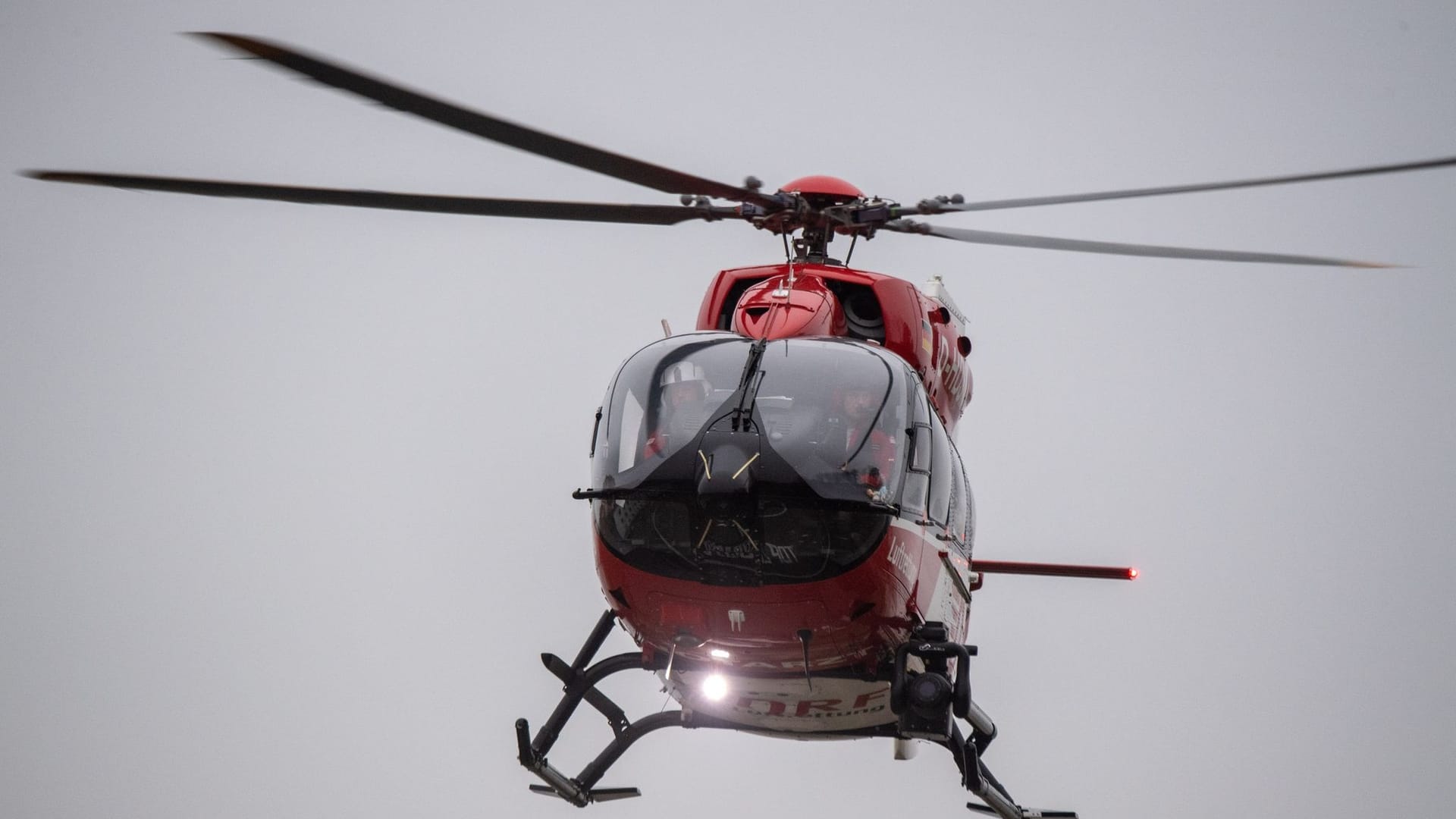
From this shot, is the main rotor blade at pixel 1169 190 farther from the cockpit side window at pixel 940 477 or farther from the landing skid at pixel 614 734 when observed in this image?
the landing skid at pixel 614 734

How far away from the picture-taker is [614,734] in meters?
9.77

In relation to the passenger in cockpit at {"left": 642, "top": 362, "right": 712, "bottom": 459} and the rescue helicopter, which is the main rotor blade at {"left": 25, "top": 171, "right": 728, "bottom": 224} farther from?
the passenger in cockpit at {"left": 642, "top": 362, "right": 712, "bottom": 459}

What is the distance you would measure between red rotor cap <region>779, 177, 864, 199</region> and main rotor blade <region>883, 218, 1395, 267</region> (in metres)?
0.33

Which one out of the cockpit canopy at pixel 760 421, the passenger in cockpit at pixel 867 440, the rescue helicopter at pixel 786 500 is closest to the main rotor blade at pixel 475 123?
the rescue helicopter at pixel 786 500

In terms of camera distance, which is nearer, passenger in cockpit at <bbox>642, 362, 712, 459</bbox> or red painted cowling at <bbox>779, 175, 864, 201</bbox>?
passenger in cockpit at <bbox>642, 362, 712, 459</bbox>

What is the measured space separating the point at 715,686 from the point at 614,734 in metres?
1.64

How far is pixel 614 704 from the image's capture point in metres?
9.80

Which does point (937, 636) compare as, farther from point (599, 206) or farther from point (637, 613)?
point (599, 206)

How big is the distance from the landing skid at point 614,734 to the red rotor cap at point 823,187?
8.89ft

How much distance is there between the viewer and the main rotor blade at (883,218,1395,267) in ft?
24.4

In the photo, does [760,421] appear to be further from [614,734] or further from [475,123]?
[614,734]

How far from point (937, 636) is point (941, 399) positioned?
1938 millimetres

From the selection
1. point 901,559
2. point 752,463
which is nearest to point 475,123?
point 752,463

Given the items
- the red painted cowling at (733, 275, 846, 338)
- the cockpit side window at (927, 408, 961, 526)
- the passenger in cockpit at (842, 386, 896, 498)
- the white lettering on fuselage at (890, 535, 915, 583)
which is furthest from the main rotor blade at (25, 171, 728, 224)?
the white lettering on fuselage at (890, 535, 915, 583)
